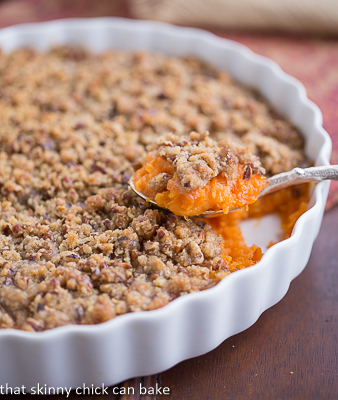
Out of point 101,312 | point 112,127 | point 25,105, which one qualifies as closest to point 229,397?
point 101,312

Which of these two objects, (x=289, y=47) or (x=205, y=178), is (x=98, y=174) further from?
(x=289, y=47)

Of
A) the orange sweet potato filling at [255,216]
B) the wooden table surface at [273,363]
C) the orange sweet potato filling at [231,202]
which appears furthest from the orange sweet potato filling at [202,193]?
the wooden table surface at [273,363]

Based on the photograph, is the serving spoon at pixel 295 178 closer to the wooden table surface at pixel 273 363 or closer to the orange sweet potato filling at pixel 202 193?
the orange sweet potato filling at pixel 202 193

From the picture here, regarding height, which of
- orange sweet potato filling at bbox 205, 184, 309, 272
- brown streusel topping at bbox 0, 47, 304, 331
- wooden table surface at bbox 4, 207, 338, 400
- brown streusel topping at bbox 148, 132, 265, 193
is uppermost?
brown streusel topping at bbox 148, 132, 265, 193

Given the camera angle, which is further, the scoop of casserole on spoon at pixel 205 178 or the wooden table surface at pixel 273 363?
the scoop of casserole on spoon at pixel 205 178

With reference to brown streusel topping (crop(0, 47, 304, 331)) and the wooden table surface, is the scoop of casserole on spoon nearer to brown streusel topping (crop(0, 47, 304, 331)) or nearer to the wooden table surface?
brown streusel topping (crop(0, 47, 304, 331))

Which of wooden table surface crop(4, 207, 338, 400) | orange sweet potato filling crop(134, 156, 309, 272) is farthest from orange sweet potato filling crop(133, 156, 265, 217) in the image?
wooden table surface crop(4, 207, 338, 400)
